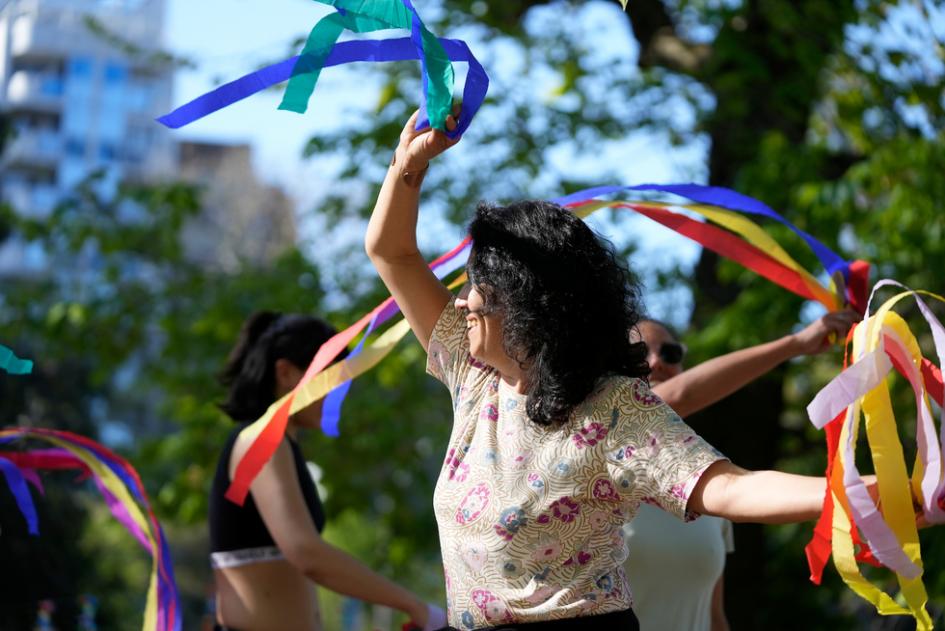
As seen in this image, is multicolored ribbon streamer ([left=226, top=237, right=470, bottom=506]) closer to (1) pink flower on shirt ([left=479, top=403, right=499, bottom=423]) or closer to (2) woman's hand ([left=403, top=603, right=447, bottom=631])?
(2) woman's hand ([left=403, top=603, right=447, bottom=631])

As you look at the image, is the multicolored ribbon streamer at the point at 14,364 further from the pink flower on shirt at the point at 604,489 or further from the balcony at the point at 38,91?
the balcony at the point at 38,91

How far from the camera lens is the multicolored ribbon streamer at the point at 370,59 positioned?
211cm

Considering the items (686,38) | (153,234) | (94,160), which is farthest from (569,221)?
(94,160)

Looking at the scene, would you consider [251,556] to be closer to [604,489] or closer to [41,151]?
[604,489]

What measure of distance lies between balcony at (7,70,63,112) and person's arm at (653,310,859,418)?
195ft

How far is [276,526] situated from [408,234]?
1.11 m

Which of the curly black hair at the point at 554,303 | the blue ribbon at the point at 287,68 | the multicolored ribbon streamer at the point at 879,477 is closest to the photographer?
the multicolored ribbon streamer at the point at 879,477

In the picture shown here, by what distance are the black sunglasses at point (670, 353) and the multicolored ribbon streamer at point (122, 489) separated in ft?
4.64

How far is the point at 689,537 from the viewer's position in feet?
9.93

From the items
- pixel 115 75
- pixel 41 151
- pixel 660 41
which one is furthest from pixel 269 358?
pixel 115 75

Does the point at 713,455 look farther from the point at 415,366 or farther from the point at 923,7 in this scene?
the point at 415,366

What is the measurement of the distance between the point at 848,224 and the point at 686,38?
7.75ft

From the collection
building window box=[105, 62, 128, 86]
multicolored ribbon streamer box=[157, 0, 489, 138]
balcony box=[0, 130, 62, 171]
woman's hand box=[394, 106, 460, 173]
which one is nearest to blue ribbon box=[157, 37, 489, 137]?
multicolored ribbon streamer box=[157, 0, 489, 138]

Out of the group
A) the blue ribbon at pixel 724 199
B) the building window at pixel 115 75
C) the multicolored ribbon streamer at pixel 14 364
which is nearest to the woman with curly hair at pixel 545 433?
the blue ribbon at pixel 724 199
